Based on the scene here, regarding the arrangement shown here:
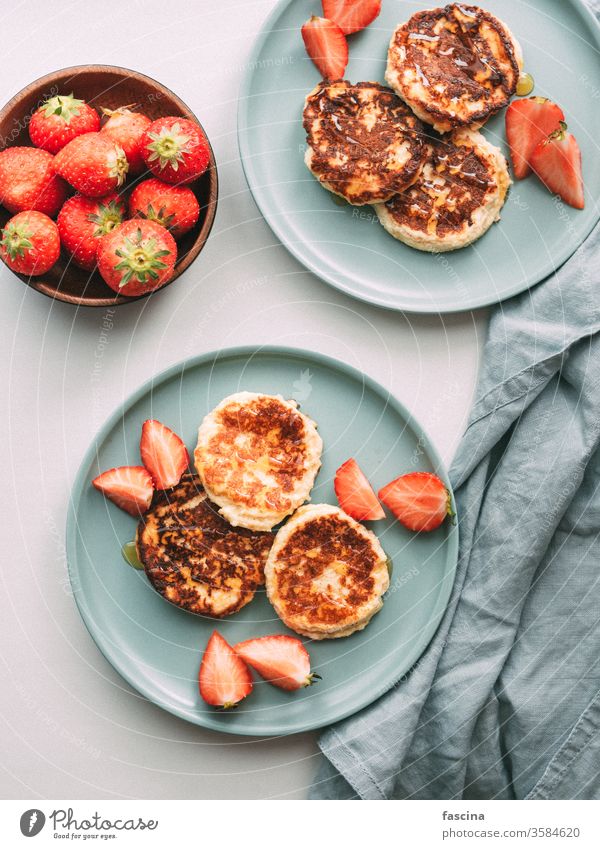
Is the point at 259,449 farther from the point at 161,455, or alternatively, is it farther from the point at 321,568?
the point at 321,568

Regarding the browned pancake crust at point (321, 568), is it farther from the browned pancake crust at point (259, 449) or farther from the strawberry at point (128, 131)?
the strawberry at point (128, 131)

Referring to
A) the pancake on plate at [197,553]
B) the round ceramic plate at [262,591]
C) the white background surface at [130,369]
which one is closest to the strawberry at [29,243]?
the white background surface at [130,369]

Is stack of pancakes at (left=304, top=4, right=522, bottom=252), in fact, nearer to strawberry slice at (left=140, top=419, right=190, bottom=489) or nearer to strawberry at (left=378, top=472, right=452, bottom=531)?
strawberry at (left=378, top=472, right=452, bottom=531)

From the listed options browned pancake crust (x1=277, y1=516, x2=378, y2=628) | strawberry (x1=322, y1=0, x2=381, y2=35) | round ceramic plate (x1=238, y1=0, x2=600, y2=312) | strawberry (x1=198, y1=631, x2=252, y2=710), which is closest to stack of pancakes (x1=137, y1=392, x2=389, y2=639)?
browned pancake crust (x1=277, y1=516, x2=378, y2=628)

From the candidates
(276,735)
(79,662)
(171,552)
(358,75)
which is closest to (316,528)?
(171,552)

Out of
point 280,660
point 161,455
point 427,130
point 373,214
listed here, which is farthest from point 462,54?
point 280,660
